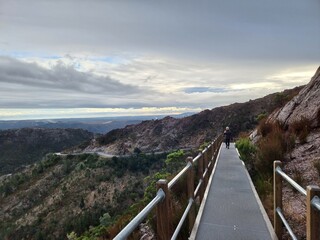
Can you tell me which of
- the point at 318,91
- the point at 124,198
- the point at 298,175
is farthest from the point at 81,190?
the point at 298,175

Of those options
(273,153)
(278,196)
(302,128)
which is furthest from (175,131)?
(278,196)

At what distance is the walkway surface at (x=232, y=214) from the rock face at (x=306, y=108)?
3423mm

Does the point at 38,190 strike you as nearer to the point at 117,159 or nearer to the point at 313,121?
the point at 117,159

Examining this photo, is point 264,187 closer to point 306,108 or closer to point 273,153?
point 273,153

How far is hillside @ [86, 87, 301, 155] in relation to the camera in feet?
235

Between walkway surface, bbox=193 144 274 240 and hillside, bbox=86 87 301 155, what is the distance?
5871 centimetres

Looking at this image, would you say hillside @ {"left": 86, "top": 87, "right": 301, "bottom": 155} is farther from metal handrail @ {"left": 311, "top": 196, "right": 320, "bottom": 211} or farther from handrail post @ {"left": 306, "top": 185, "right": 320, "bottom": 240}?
metal handrail @ {"left": 311, "top": 196, "right": 320, "bottom": 211}

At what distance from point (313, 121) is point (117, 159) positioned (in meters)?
47.4

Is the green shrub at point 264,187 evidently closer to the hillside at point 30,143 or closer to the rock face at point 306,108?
the rock face at point 306,108

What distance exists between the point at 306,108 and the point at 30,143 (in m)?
171

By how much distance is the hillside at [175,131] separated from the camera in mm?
71688

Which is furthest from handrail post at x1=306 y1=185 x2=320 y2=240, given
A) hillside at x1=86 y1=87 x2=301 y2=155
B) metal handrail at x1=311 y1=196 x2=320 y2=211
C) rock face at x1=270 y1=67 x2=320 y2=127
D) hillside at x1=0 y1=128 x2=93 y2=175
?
hillside at x1=0 y1=128 x2=93 y2=175

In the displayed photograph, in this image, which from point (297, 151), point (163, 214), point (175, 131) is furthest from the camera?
point (175, 131)

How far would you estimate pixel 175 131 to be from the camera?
8219 centimetres
